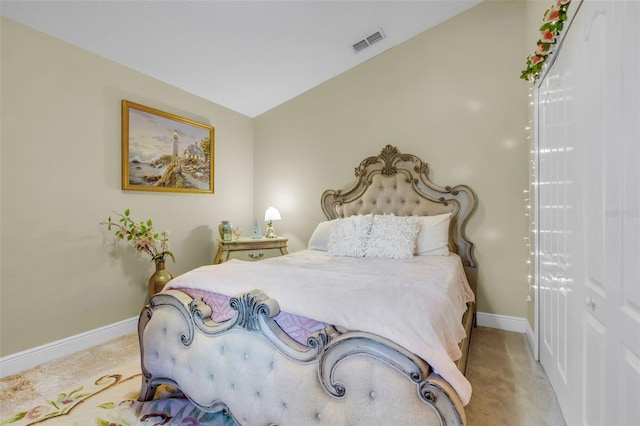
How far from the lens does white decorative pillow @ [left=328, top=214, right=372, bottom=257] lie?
2832mm

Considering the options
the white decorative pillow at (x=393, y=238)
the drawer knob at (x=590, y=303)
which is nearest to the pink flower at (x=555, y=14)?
the drawer knob at (x=590, y=303)

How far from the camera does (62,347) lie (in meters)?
2.48

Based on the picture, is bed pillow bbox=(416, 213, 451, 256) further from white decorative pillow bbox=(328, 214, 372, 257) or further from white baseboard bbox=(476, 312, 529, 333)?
white baseboard bbox=(476, 312, 529, 333)

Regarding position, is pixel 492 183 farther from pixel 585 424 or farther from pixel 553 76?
pixel 585 424

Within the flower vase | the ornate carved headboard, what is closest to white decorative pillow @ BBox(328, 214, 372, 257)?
the ornate carved headboard

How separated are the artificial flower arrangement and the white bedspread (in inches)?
48.6

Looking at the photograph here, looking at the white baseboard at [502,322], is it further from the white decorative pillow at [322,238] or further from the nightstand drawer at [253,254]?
the nightstand drawer at [253,254]

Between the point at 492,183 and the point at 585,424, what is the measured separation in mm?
2152

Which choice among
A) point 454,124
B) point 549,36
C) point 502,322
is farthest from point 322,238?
point 549,36

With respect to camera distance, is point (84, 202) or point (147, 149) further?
point (147, 149)

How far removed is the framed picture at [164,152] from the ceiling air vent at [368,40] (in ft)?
6.37

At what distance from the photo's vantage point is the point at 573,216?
1521 millimetres

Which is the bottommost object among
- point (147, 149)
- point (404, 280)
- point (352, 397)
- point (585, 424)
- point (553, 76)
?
point (585, 424)

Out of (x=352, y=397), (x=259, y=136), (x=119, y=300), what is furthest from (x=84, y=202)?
(x=352, y=397)
